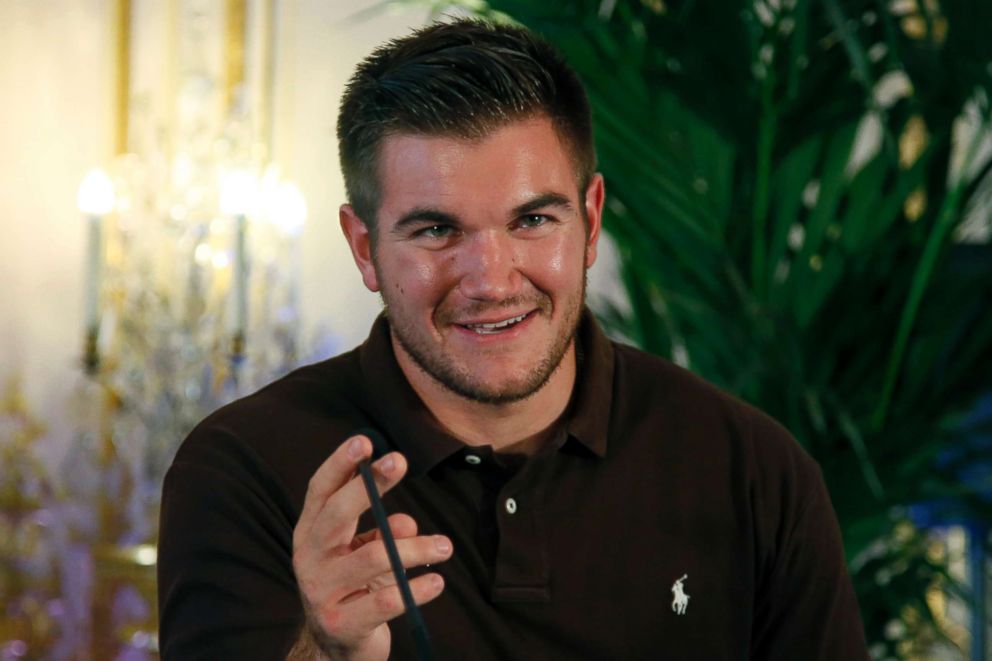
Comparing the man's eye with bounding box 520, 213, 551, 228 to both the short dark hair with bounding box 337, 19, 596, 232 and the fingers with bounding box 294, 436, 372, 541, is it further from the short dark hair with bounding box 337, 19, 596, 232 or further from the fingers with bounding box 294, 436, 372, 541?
the fingers with bounding box 294, 436, 372, 541

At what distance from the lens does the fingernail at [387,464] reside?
86 centimetres

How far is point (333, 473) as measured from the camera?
0.89 m

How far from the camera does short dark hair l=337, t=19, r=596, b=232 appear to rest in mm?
1198

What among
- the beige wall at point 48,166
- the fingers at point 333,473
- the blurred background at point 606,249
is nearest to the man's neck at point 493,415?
the fingers at point 333,473

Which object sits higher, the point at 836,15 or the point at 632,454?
the point at 836,15

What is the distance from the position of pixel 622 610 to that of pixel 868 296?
0.75m

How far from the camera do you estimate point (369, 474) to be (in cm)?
85

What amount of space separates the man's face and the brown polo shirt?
8cm

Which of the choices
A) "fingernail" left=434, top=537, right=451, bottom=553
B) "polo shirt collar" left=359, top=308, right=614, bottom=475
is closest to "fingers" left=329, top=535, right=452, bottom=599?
"fingernail" left=434, top=537, right=451, bottom=553

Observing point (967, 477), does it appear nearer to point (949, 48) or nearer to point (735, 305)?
point (735, 305)

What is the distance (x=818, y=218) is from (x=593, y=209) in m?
0.57

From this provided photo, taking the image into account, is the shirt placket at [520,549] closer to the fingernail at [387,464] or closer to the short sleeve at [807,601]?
the short sleeve at [807,601]

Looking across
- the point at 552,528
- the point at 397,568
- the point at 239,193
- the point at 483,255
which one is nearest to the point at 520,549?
the point at 552,528

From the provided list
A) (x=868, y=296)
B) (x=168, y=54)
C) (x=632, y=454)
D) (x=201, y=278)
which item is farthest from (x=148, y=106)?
(x=632, y=454)
